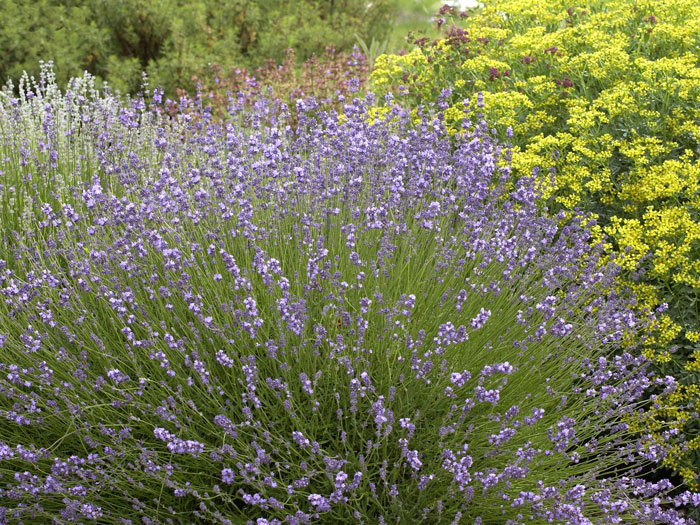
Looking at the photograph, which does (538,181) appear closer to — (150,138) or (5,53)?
(150,138)

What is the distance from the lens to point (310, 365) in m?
2.81

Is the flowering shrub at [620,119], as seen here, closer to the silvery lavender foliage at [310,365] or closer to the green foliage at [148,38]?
the silvery lavender foliage at [310,365]

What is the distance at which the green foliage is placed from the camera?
26.9ft

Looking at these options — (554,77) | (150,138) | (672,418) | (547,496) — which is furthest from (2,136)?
(672,418)

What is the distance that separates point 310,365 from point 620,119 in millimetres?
2598

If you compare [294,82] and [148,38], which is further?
[148,38]

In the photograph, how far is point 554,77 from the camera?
15.6 ft

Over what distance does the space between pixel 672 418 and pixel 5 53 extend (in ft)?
25.8

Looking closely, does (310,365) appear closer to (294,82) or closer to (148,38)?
(294,82)

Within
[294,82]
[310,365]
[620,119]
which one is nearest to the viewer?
[310,365]

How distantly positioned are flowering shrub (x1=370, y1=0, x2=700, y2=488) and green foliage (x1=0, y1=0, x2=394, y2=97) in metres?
4.15

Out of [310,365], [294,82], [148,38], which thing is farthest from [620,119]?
[148,38]

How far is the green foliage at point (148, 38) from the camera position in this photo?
820cm

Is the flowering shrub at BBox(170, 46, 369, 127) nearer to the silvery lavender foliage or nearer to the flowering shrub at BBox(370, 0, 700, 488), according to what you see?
the flowering shrub at BBox(370, 0, 700, 488)
